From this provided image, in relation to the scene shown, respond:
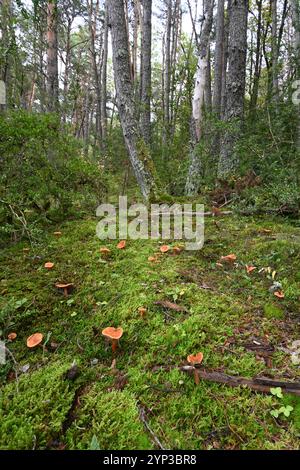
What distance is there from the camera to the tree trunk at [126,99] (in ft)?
15.4

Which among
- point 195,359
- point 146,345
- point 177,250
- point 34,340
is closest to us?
point 195,359

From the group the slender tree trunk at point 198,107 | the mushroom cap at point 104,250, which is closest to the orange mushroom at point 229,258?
the mushroom cap at point 104,250

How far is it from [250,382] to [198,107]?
5.77 metres

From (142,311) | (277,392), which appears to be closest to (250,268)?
(142,311)

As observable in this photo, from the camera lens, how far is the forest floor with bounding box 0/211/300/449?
164 centimetres

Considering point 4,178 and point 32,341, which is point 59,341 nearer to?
point 32,341

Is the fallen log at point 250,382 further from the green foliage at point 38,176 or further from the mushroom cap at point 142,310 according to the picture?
the green foliage at point 38,176

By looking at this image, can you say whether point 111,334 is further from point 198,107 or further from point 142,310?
point 198,107

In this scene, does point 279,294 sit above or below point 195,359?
above

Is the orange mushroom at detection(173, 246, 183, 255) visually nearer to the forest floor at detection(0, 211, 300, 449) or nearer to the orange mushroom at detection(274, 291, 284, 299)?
the forest floor at detection(0, 211, 300, 449)

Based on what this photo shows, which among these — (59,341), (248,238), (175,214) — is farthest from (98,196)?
(59,341)

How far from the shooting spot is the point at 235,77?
243 inches

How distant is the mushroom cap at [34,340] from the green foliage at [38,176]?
1349 mm

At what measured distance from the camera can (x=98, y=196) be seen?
5.18m
